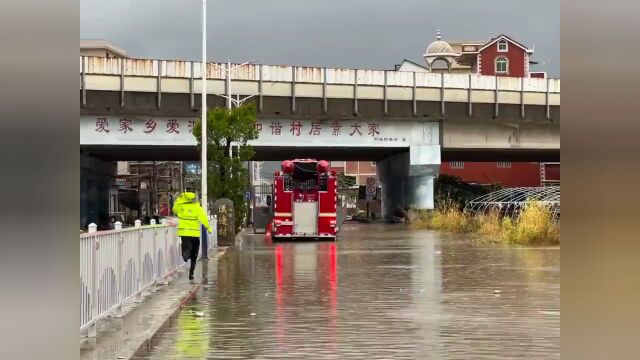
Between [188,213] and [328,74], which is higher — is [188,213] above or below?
below

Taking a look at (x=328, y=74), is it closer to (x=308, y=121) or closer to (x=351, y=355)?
(x=308, y=121)

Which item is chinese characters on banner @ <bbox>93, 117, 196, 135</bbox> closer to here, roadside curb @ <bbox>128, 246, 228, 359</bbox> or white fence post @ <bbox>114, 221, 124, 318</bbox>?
roadside curb @ <bbox>128, 246, 228, 359</bbox>

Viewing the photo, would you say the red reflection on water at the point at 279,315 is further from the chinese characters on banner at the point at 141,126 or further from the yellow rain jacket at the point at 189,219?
the chinese characters on banner at the point at 141,126

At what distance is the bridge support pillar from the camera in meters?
48.4

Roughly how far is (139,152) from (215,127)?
2100 centimetres

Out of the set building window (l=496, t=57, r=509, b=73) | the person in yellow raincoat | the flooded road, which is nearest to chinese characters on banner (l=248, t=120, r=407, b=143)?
the flooded road

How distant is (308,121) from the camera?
4516 cm

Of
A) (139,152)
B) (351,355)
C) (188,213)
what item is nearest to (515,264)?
(188,213)

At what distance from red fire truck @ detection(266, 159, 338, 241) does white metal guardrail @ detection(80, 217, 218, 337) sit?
17.0 metres

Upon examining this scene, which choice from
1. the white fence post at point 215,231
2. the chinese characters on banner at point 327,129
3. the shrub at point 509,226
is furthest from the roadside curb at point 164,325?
the chinese characters on banner at point 327,129

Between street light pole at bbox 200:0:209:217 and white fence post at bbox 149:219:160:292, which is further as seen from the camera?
street light pole at bbox 200:0:209:217
